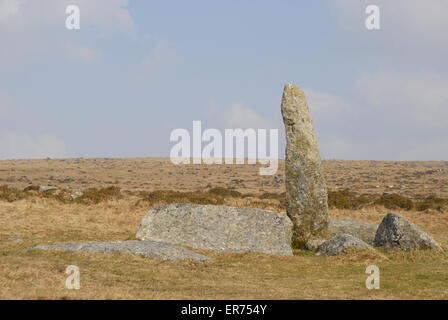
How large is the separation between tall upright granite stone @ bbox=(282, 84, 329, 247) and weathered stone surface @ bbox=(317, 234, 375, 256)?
2.03 m

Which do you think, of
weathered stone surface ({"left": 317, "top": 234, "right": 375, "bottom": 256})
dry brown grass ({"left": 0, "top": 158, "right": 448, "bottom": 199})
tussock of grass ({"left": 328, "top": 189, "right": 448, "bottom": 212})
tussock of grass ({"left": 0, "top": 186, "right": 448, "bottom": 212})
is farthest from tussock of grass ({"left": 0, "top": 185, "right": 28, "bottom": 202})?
dry brown grass ({"left": 0, "top": 158, "right": 448, "bottom": 199})

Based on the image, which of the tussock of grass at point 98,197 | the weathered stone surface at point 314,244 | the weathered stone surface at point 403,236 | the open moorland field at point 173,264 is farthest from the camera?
the tussock of grass at point 98,197

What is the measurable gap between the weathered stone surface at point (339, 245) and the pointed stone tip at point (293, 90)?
706 cm

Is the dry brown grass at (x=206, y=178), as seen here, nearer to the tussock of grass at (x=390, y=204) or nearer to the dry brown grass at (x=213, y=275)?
the tussock of grass at (x=390, y=204)

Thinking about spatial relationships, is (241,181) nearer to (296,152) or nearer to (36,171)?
(36,171)

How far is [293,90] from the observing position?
2466 cm

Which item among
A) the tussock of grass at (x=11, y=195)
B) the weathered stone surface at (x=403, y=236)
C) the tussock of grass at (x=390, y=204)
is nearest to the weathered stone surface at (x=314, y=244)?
the weathered stone surface at (x=403, y=236)

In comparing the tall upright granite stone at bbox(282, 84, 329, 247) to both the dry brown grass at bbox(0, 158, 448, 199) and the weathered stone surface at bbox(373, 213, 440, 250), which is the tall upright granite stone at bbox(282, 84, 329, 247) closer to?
the weathered stone surface at bbox(373, 213, 440, 250)

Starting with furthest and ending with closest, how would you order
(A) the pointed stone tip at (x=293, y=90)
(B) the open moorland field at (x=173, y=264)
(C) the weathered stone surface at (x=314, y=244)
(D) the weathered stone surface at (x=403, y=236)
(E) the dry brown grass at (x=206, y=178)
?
1. (E) the dry brown grass at (x=206, y=178)
2. (A) the pointed stone tip at (x=293, y=90)
3. (C) the weathered stone surface at (x=314, y=244)
4. (D) the weathered stone surface at (x=403, y=236)
5. (B) the open moorland field at (x=173, y=264)

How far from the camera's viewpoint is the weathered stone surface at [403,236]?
22047 millimetres

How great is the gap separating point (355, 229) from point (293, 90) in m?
7.44

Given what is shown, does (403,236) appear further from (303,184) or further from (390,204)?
(390,204)
